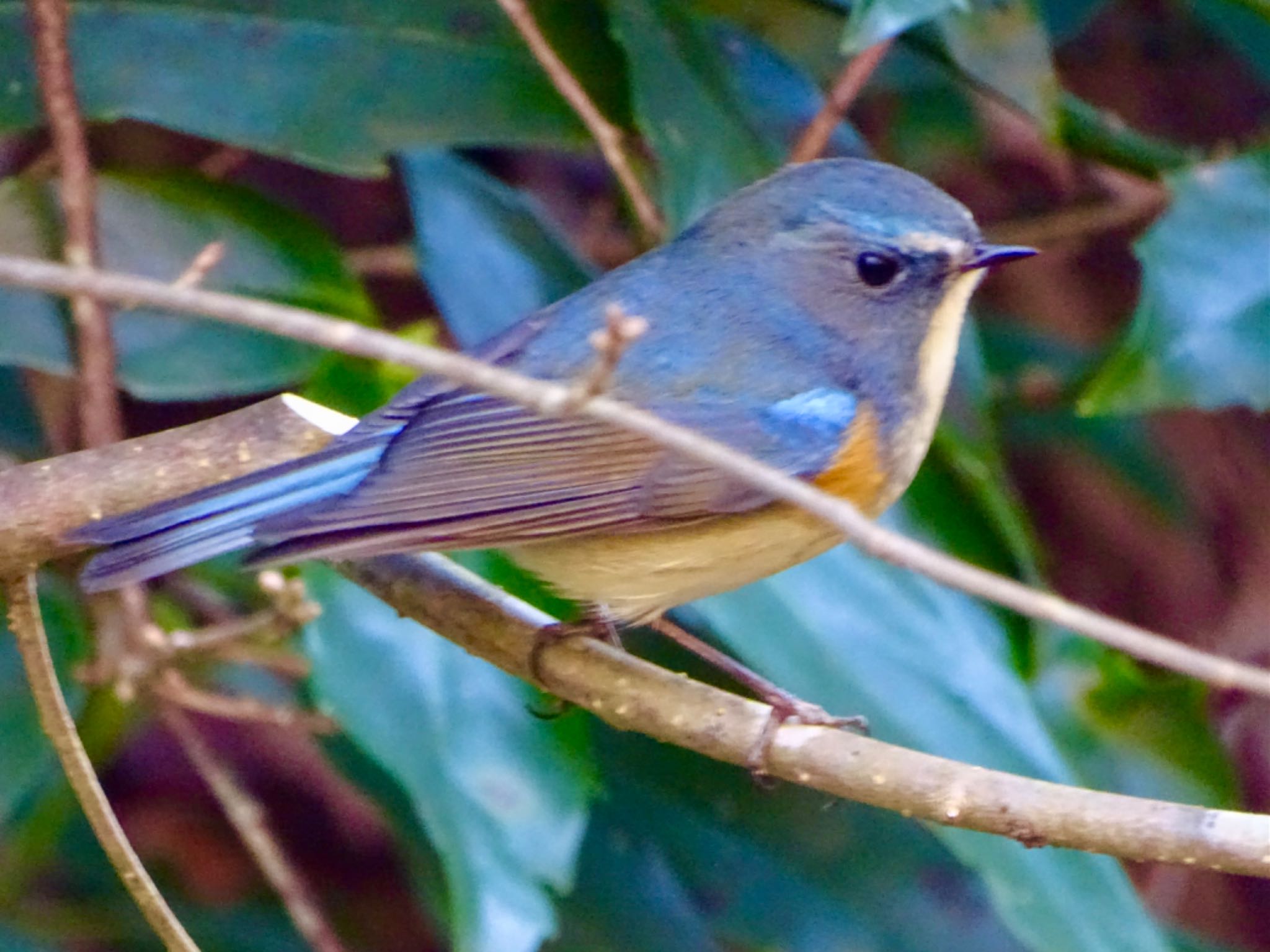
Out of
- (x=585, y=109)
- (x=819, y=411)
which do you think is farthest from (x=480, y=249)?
(x=819, y=411)

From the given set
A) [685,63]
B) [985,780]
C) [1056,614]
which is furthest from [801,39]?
[1056,614]

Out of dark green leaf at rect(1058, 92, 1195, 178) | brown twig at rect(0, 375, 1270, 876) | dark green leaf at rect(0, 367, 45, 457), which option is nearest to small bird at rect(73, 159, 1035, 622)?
brown twig at rect(0, 375, 1270, 876)

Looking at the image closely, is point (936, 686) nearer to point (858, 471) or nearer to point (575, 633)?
point (858, 471)

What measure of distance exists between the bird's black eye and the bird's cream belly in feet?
1.32

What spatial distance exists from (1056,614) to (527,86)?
5.45 ft

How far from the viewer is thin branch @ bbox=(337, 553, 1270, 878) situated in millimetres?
1289

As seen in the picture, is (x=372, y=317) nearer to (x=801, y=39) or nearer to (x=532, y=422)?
(x=532, y=422)

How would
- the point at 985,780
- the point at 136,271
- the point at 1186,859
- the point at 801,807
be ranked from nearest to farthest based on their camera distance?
the point at 1186,859 → the point at 985,780 → the point at 136,271 → the point at 801,807

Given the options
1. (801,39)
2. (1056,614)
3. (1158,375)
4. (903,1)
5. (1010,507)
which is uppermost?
(801,39)

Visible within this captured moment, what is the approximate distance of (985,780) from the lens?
138 cm

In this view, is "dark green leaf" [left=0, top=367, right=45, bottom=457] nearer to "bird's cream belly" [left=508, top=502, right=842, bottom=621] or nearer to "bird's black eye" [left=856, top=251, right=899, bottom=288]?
"bird's cream belly" [left=508, top=502, right=842, bottom=621]

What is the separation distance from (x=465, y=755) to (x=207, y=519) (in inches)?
17.1

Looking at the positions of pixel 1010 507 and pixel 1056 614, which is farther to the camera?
pixel 1010 507

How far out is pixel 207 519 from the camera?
1.59 m
